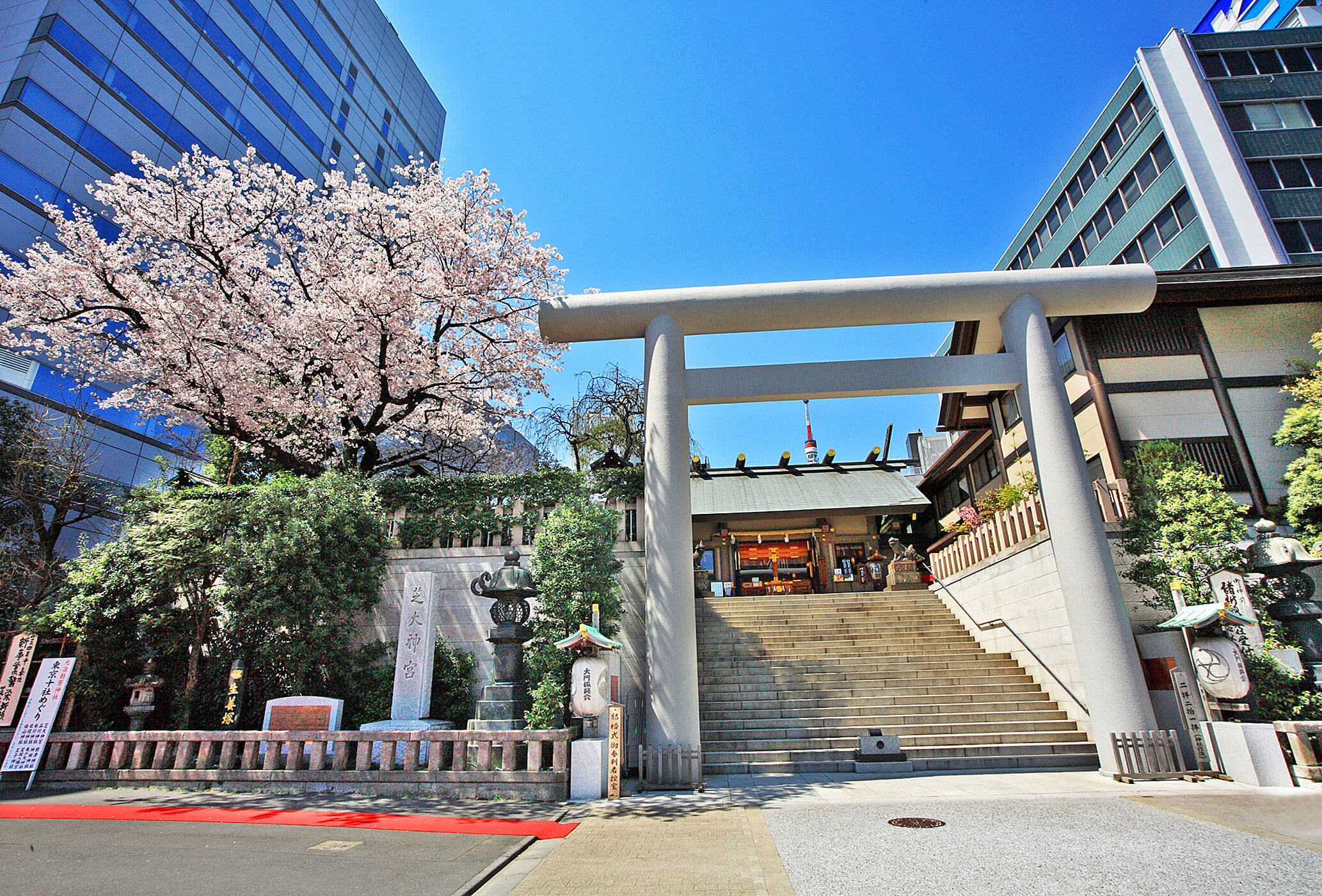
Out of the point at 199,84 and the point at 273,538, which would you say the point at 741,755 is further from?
the point at 199,84

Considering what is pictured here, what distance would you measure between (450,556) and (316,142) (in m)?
29.1

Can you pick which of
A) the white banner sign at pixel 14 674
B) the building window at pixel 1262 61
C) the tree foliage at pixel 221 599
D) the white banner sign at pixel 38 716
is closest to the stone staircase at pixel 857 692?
the tree foliage at pixel 221 599

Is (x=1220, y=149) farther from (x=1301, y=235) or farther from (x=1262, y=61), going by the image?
(x=1262, y=61)

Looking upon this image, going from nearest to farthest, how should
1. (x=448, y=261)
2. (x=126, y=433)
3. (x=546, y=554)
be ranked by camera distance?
(x=546, y=554) → (x=448, y=261) → (x=126, y=433)

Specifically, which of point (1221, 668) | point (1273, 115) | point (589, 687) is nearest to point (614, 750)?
point (589, 687)

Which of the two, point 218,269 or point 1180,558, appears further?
point 218,269

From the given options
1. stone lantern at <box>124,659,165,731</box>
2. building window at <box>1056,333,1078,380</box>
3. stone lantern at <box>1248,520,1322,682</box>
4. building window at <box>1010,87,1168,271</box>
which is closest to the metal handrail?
stone lantern at <box>1248,520,1322,682</box>

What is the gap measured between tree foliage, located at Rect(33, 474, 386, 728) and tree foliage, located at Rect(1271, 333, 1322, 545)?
16.6 metres

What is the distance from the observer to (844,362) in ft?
34.7

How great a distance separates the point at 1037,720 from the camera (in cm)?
970

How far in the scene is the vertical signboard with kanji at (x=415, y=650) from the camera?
9312 mm

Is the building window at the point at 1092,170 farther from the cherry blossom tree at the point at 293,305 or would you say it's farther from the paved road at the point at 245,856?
the paved road at the point at 245,856

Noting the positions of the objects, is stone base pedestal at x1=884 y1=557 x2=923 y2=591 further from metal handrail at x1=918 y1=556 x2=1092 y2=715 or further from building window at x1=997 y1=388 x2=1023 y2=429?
building window at x1=997 y1=388 x2=1023 y2=429

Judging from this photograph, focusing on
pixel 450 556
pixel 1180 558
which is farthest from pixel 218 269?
pixel 1180 558
